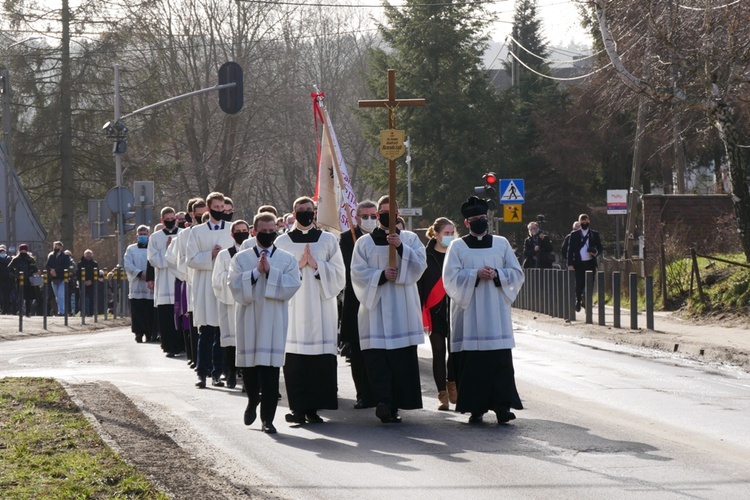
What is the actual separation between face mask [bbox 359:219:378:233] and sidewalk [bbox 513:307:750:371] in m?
5.54

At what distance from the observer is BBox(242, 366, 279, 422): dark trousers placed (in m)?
11.2

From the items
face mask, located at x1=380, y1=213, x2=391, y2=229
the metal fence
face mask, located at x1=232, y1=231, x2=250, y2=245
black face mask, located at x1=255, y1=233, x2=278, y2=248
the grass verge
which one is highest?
face mask, located at x1=380, y1=213, x2=391, y2=229

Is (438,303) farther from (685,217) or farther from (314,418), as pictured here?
(685,217)

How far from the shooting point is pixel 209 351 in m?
15.0

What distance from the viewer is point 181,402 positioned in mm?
13359

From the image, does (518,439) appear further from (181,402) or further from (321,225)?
(321,225)

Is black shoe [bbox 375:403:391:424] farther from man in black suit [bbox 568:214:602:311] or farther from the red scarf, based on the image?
man in black suit [bbox 568:214:602:311]

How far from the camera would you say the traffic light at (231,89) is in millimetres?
31344

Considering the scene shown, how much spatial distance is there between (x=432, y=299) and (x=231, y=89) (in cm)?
1955

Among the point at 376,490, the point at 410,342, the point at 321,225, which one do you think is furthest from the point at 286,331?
the point at 321,225

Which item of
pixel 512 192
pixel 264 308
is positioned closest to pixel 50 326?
pixel 512 192

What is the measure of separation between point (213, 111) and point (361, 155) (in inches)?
656

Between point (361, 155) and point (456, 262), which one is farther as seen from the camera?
point (361, 155)

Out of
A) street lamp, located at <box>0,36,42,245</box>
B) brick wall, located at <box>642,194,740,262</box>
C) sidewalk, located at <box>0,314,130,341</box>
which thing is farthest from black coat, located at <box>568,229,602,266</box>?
street lamp, located at <box>0,36,42,245</box>
